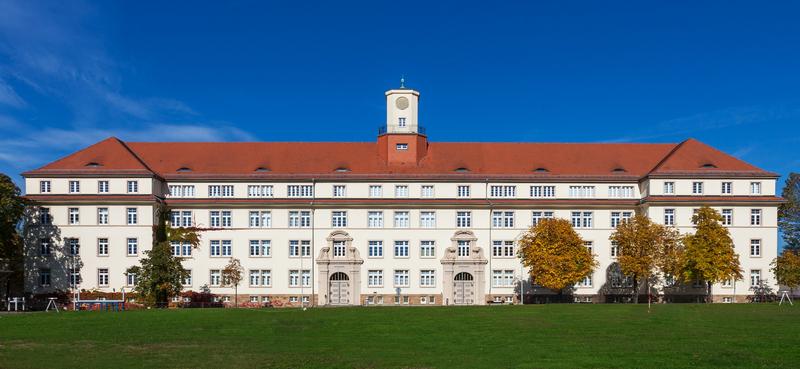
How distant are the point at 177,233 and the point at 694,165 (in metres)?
39.4

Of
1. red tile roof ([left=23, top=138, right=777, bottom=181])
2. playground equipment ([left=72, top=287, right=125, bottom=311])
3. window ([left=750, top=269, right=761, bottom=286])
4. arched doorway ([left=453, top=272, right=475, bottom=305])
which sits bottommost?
playground equipment ([left=72, top=287, right=125, bottom=311])

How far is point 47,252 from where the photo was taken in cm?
5981

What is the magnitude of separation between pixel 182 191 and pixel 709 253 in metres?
38.4

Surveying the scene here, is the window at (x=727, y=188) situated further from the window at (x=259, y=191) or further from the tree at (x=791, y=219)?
the window at (x=259, y=191)

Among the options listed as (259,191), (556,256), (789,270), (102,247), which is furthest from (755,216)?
(102,247)

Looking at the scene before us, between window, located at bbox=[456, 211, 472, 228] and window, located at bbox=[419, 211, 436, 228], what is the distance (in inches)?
72.0

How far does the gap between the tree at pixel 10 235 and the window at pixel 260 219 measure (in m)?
15.9

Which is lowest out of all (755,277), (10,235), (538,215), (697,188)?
(755,277)

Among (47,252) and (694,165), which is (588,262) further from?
(47,252)

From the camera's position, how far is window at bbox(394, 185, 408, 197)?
63469mm

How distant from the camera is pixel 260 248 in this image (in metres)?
62.0

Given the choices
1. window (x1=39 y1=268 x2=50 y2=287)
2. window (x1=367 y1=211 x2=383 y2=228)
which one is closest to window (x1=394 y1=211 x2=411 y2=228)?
window (x1=367 y1=211 x2=383 y2=228)

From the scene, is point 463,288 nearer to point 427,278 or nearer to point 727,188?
point 427,278

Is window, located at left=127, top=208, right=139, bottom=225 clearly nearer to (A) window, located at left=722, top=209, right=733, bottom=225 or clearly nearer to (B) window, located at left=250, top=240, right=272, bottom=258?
(B) window, located at left=250, top=240, right=272, bottom=258
